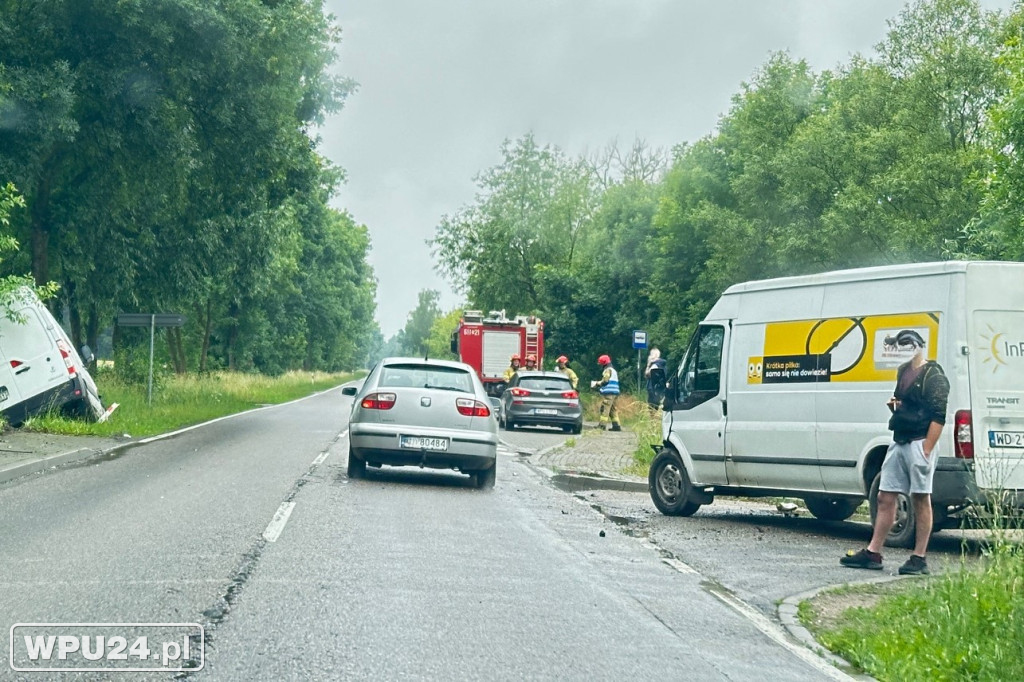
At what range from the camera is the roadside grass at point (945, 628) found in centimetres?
564

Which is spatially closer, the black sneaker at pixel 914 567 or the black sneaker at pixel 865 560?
the black sneaker at pixel 914 567

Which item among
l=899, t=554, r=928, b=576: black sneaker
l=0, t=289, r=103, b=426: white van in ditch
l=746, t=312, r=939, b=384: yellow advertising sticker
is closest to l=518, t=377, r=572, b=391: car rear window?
l=0, t=289, r=103, b=426: white van in ditch

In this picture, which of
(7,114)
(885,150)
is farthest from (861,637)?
(885,150)

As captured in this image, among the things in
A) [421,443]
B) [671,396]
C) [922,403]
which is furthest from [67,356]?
[922,403]

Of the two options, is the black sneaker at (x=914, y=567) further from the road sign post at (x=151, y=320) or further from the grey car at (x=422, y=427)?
the road sign post at (x=151, y=320)

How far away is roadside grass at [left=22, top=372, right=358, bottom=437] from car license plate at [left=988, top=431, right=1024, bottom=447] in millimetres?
15098

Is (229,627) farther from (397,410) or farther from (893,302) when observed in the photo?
(397,410)

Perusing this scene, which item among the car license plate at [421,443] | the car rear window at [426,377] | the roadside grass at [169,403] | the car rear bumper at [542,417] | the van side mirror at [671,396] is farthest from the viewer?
A: the car rear bumper at [542,417]

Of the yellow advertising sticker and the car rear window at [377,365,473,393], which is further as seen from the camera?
the car rear window at [377,365,473,393]

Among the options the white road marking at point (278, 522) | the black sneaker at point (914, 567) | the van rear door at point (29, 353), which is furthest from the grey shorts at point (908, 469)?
the van rear door at point (29, 353)

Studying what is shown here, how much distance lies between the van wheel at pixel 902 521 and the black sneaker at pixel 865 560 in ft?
4.22

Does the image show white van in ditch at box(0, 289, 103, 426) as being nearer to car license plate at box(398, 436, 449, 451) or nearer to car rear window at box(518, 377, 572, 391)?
car license plate at box(398, 436, 449, 451)

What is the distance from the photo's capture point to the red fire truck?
39.3m

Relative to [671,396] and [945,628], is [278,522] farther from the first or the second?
Answer: [945,628]
